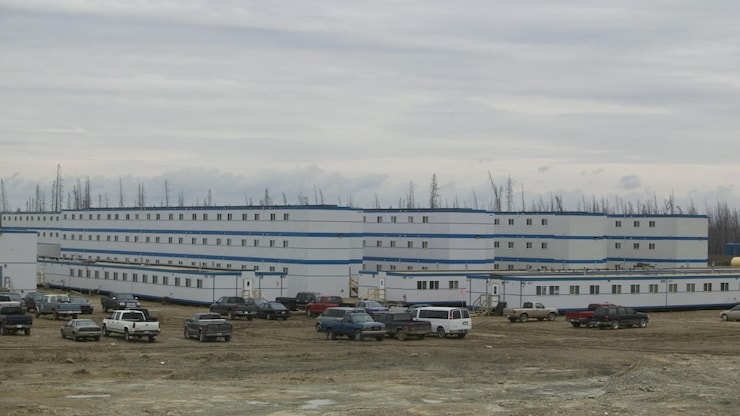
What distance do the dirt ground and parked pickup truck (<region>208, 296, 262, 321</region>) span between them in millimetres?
10212

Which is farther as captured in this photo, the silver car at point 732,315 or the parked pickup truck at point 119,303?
the silver car at point 732,315

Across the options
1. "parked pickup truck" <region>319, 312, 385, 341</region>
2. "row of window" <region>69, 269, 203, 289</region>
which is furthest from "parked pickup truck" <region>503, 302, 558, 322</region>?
"row of window" <region>69, 269, 203, 289</region>

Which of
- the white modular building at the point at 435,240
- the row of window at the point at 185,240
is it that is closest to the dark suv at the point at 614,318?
the white modular building at the point at 435,240

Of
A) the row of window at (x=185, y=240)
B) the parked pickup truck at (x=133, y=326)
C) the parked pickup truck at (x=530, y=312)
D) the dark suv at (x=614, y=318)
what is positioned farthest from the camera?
the row of window at (x=185, y=240)

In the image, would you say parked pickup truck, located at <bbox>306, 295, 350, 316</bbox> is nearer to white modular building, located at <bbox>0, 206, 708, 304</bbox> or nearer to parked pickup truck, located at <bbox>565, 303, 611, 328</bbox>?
white modular building, located at <bbox>0, 206, 708, 304</bbox>

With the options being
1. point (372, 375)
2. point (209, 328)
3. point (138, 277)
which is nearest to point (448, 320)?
point (209, 328)

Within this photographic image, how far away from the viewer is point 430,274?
281 feet

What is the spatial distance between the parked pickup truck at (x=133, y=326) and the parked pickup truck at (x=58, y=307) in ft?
49.1

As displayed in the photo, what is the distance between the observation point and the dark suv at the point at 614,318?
66.1m

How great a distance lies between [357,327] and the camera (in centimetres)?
5509

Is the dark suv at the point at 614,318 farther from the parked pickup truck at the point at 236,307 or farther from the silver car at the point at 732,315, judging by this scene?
the parked pickup truck at the point at 236,307

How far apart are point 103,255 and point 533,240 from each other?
53866mm

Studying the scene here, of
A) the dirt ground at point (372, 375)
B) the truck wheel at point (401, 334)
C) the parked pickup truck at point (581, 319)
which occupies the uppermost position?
the parked pickup truck at point (581, 319)

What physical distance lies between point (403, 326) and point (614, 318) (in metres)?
17.4
